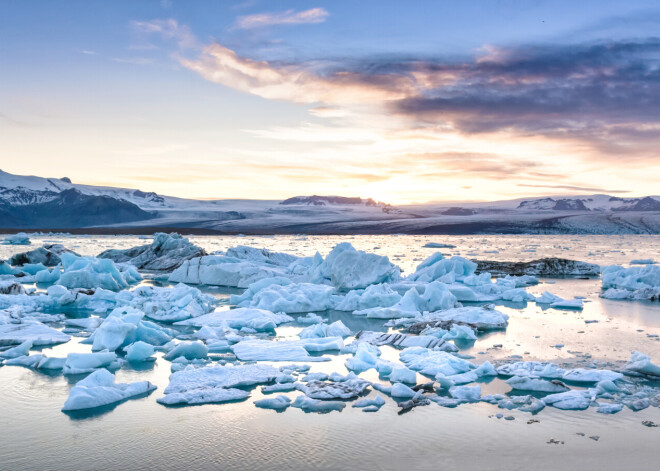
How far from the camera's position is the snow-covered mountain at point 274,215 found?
2475 inches

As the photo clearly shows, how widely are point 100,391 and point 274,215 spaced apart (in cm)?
8414

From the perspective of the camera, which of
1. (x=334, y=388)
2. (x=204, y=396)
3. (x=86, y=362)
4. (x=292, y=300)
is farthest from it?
(x=292, y=300)

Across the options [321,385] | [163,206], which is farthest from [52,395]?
[163,206]

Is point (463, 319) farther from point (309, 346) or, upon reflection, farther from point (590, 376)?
point (590, 376)

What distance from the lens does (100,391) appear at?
5.32 meters

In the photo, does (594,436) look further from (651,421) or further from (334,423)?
(334,423)

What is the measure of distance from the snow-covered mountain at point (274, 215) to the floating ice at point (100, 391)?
5951cm

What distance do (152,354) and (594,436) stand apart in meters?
5.24

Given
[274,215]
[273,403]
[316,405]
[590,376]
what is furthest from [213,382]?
[274,215]

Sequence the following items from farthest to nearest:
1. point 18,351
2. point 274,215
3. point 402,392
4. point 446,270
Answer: point 274,215 → point 446,270 → point 18,351 → point 402,392

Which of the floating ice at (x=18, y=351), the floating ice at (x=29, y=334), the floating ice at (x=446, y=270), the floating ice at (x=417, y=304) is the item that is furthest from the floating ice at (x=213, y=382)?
the floating ice at (x=446, y=270)

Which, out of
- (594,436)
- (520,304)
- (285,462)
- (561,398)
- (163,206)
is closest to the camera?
(285,462)

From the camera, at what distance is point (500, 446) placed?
4309 millimetres

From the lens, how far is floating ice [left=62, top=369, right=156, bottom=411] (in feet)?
16.9
